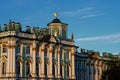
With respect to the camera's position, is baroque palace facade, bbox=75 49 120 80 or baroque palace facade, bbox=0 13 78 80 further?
baroque palace facade, bbox=75 49 120 80

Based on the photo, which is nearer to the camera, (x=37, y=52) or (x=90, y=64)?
(x=37, y=52)

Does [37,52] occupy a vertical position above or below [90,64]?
above

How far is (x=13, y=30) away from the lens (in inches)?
2430

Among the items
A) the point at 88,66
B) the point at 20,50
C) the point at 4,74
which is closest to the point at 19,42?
the point at 20,50

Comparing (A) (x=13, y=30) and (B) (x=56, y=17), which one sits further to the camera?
(B) (x=56, y=17)

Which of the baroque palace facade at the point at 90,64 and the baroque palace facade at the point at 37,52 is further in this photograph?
the baroque palace facade at the point at 90,64

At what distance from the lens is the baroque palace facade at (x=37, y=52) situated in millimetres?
61438

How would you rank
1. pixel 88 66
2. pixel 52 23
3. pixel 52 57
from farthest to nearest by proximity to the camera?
pixel 88 66 → pixel 52 23 → pixel 52 57

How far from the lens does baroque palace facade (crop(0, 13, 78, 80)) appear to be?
61.4m

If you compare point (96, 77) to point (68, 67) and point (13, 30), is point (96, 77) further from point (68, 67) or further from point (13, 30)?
point (13, 30)

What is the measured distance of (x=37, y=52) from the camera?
67.1 m

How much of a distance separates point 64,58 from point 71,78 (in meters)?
5.06

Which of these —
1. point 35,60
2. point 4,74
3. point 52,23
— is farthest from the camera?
point 52,23

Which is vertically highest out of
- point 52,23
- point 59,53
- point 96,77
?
point 52,23
